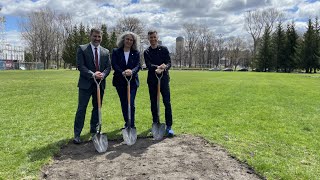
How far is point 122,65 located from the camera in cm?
672

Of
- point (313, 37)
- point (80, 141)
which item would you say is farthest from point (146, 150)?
point (313, 37)

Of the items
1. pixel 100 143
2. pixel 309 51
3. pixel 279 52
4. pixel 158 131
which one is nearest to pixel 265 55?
pixel 279 52

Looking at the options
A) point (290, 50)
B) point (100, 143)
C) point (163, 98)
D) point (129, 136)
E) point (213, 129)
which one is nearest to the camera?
point (100, 143)

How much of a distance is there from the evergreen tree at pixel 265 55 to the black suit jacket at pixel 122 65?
64887mm

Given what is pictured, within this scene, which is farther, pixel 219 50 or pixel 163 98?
pixel 219 50

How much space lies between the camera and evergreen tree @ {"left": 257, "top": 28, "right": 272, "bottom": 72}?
221 feet

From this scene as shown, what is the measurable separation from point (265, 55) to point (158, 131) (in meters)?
65.6

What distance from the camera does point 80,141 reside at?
6.54 metres

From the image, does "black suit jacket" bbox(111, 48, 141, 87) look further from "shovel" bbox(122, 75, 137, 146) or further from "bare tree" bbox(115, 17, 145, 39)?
"bare tree" bbox(115, 17, 145, 39)

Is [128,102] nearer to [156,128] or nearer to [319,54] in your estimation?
[156,128]

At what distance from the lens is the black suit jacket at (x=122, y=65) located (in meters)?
6.69

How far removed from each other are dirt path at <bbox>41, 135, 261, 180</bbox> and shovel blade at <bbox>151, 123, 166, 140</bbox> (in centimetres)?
26

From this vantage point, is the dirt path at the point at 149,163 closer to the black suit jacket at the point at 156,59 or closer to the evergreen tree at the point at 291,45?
the black suit jacket at the point at 156,59

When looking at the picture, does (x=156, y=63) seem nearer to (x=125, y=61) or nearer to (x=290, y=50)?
(x=125, y=61)
